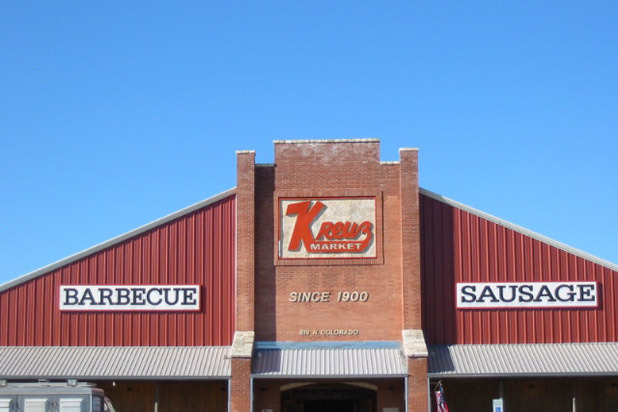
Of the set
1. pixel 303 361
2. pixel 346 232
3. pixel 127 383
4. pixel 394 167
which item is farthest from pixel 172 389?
pixel 394 167

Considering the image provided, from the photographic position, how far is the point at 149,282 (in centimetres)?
3550

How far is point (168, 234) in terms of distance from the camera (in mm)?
35719

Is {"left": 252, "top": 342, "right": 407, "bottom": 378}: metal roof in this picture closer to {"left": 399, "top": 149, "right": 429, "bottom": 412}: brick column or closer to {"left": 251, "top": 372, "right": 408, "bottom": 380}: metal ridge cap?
{"left": 251, "top": 372, "right": 408, "bottom": 380}: metal ridge cap

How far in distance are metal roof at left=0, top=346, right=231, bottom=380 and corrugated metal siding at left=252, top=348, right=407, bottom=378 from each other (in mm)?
1457

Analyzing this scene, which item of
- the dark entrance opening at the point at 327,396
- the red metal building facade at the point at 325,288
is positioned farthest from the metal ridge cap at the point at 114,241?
the dark entrance opening at the point at 327,396

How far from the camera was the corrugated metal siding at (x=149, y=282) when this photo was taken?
35.2 m

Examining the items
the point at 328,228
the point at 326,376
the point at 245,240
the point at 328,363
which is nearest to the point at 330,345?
the point at 328,363

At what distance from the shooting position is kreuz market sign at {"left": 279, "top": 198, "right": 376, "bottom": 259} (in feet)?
116

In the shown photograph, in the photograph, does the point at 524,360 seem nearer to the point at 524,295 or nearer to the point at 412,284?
the point at 524,295

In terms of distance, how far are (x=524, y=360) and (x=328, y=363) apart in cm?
670

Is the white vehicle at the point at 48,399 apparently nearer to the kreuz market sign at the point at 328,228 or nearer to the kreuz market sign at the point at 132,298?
the kreuz market sign at the point at 132,298

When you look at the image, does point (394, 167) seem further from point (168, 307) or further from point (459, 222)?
point (168, 307)

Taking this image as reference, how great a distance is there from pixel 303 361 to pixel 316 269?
133 inches

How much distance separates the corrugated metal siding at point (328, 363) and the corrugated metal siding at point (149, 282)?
2076 mm
